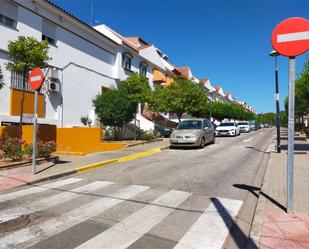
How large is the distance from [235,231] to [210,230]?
0.40 metres

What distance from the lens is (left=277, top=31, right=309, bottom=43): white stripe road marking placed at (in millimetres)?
5684

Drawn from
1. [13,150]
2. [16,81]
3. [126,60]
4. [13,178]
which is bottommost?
[13,178]

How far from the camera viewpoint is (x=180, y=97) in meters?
31.2

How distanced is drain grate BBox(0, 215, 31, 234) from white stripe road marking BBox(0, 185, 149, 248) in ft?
0.67

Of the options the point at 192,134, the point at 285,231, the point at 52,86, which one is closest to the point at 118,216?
the point at 285,231

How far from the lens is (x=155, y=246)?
15.3ft

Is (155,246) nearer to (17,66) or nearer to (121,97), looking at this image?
(17,66)

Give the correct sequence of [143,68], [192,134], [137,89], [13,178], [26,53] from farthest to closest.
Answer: [143,68]
[137,89]
[192,134]
[26,53]
[13,178]

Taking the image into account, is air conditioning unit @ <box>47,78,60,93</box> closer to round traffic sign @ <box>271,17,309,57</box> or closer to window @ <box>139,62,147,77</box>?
window @ <box>139,62,147,77</box>

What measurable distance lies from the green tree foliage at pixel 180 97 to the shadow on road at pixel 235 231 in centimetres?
2291

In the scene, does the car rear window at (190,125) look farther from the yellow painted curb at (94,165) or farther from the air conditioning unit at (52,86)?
the air conditioning unit at (52,86)

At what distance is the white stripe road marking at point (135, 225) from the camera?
15.5ft

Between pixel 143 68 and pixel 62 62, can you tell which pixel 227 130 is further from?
pixel 62 62

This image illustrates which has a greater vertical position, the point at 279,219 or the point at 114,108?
the point at 114,108
